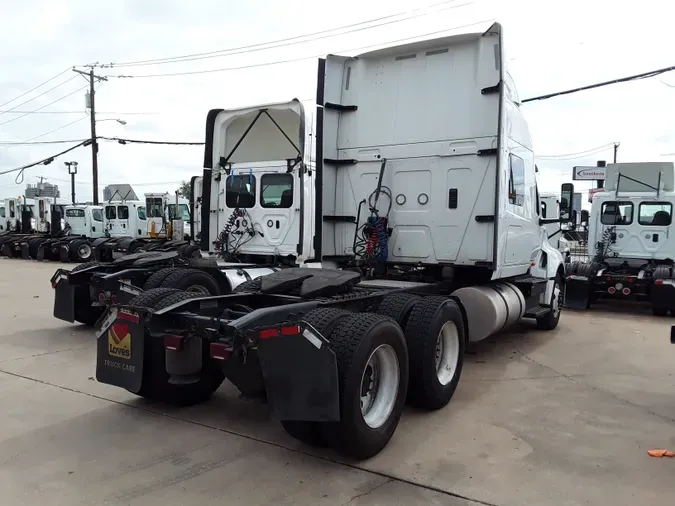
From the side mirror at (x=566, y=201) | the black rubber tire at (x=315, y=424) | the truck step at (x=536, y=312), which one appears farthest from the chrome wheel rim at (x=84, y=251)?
the black rubber tire at (x=315, y=424)

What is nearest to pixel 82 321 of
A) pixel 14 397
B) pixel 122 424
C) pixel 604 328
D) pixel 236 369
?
pixel 14 397

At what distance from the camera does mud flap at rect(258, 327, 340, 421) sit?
3680 mm

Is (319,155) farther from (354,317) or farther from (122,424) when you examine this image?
(122,424)

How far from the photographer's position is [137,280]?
7.84 meters

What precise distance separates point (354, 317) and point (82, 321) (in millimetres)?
6191

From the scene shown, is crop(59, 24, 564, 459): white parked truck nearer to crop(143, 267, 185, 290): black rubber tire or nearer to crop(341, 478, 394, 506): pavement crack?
crop(143, 267, 185, 290): black rubber tire

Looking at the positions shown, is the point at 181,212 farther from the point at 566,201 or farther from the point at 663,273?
the point at 566,201

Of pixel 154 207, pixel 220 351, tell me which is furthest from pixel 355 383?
pixel 154 207

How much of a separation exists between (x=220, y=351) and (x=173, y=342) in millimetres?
616

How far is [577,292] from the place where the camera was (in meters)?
12.2

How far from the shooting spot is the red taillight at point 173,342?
4.36 metres

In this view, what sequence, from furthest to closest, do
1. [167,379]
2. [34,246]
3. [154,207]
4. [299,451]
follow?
[34,246] < [154,207] < [167,379] < [299,451]

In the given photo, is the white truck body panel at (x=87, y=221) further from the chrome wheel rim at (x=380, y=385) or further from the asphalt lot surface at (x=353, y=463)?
the chrome wheel rim at (x=380, y=385)

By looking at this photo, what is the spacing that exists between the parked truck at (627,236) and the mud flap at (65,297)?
31.4 feet
